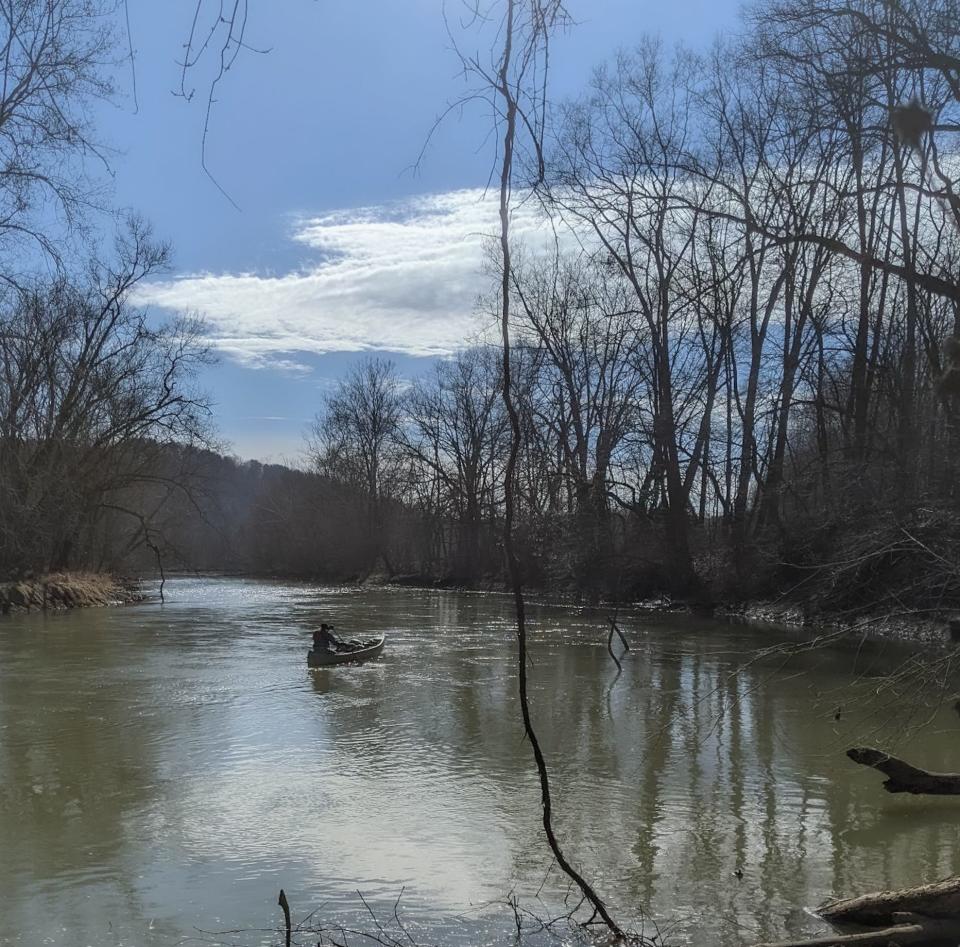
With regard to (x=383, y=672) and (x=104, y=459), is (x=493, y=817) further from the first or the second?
(x=104, y=459)

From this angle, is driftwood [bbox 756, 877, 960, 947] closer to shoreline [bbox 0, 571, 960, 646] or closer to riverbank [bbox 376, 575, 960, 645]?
riverbank [bbox 376, 575, 960, 645]

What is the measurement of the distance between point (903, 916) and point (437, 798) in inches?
180

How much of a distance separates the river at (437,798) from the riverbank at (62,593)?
42.6ft

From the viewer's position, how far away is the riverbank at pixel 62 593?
1146 inches

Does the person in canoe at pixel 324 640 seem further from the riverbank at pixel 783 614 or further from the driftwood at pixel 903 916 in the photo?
the driftwood at pixel 903 916

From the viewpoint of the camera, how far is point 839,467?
2252 cm

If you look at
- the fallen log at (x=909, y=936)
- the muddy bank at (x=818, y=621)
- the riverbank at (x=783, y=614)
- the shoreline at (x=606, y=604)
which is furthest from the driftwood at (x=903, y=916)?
the shoreline at (x=606, y=604)

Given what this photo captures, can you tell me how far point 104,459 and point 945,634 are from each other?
99.5ft

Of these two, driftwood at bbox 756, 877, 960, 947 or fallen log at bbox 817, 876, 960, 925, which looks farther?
fallen log at bbox 817, 876, 960, 925

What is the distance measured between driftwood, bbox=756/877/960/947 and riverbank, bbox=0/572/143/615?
94.6 feet

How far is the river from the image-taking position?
244 inches

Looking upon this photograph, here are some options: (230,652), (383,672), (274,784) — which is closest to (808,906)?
(274,784)

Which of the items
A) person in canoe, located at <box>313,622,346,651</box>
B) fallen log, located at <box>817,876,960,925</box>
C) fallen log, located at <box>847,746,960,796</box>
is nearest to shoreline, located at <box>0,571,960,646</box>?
fallen log, located at <box>847,746,960,796</box>

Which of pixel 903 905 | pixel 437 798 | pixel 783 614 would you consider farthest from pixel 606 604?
pixel 903 905
